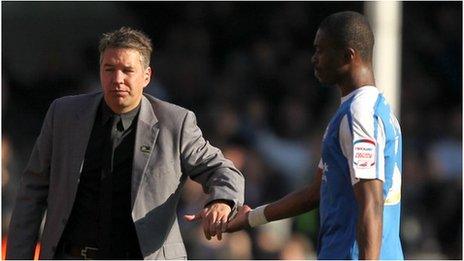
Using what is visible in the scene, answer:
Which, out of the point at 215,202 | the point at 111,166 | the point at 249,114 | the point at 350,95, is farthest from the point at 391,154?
the point at 249,114

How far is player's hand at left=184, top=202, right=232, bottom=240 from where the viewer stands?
5.22 meters

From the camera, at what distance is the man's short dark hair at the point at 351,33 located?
15.7ft

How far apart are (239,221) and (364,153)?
3.12 feet

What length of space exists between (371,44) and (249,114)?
209 inches

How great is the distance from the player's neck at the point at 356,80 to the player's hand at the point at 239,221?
2.80 feet

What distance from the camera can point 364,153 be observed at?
4.60 meters

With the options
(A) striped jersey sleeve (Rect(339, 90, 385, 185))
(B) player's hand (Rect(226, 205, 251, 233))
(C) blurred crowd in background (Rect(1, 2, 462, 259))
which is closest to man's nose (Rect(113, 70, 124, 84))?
(B) player's hand (Rect(226, 205, 251, 233))

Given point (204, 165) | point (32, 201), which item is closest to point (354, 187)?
point (204, 165)

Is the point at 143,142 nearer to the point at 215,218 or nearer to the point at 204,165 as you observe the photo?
the point at 204,165

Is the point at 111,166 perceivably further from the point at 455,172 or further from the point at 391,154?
the point at 455,172

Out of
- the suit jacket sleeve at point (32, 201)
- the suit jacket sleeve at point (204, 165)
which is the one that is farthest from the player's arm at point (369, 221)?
the suit jacket sleeve at point (32, 201)

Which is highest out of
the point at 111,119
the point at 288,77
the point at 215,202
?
the point at 288,77

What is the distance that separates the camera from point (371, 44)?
15.9ft

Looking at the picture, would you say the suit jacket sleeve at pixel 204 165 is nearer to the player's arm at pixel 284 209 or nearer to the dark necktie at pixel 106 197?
the player's arm at pixel 284 209
